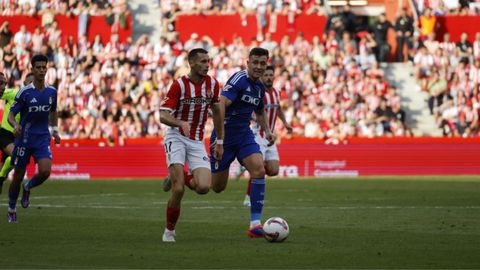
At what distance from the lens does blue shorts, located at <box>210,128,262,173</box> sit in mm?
15711

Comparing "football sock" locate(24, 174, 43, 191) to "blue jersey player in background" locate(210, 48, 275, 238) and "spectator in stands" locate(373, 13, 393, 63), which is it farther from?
"spectator in stands" locate(373, 13, 393, 63)

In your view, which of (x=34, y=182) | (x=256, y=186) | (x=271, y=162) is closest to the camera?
(x=256, y=186)

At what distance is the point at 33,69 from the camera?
17.3 m

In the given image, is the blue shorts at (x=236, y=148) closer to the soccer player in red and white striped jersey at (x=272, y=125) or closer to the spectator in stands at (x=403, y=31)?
the soccer player in red and white striped jersey at (x=272, y=125)

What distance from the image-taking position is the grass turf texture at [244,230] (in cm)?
1209

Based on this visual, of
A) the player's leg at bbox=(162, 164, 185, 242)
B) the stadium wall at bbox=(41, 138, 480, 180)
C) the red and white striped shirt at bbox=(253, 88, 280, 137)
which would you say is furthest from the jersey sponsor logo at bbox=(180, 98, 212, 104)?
the stadium wall at bbox=(41, 138, 480, 180)

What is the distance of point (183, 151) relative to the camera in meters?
14.4

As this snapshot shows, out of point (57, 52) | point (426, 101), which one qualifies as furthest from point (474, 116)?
point (57, 52)

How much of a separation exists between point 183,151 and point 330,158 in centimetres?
2077

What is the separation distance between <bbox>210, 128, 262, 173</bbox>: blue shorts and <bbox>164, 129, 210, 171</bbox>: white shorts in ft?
4.03

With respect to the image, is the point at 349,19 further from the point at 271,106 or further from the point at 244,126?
the point at 244,126

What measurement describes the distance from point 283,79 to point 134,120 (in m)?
5.06

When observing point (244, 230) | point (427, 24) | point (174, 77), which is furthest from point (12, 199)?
point (427, 24)

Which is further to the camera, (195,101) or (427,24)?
(427,24)
